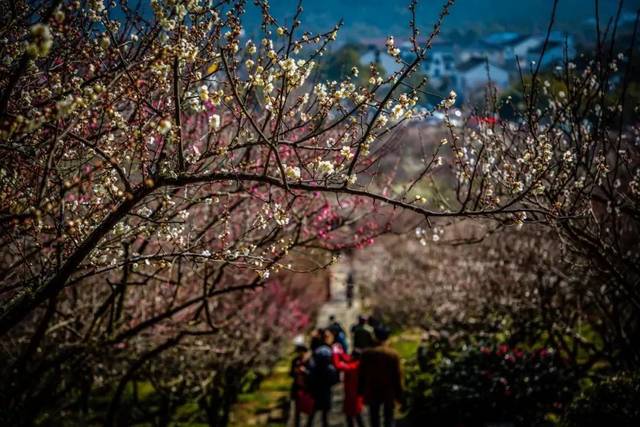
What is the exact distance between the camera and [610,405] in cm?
568

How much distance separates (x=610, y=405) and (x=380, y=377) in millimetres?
3119

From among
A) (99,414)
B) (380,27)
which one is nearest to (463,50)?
(380,27)

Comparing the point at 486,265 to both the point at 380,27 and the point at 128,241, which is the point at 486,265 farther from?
the point at 380,27

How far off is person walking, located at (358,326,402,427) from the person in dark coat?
0.56 m

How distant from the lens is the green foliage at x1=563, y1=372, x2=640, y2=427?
18.1ft

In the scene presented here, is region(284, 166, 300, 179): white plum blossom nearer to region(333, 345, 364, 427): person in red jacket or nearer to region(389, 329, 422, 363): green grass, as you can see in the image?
region(333, 345, 364, 427): person in red jacket

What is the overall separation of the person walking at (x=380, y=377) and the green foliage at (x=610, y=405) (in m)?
2.44

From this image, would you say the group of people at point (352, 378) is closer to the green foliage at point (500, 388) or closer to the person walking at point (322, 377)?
the person walking at point (322, 377)

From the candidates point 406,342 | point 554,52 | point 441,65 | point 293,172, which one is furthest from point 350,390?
point 441,65

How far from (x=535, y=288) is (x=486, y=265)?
8.93 ft

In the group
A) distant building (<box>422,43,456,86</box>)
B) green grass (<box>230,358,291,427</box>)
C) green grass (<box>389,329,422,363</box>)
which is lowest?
green grass (<box>230,358,291,427</box>)

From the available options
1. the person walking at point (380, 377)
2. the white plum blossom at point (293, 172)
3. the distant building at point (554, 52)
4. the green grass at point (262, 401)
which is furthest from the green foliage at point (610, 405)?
the green grass at point (262, 401)

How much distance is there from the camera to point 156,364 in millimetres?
9492

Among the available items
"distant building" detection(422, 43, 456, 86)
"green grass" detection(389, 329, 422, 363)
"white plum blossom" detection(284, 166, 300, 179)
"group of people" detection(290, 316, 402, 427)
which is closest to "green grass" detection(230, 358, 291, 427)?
"group of people" detection(290, 316, 402, 427)
